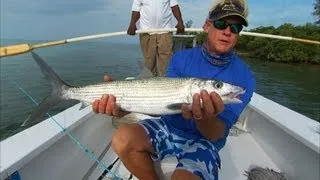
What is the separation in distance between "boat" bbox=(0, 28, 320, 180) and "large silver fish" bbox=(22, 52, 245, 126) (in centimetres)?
32

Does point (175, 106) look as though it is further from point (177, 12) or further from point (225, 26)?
point (177, 12)

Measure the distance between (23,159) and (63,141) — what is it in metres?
0.90

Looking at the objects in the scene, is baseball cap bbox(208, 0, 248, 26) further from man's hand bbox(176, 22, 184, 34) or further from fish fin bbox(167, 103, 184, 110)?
man's hand bbox(176, 22, 184, 34)

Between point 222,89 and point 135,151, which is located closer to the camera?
point 222,89

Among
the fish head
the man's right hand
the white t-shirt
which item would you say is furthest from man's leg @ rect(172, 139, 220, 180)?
the white t-shirt

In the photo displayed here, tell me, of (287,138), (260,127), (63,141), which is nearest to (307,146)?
(287,138)

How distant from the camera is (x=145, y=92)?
311cm

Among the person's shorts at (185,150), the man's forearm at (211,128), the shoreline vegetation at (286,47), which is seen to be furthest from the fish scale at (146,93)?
the shoreline vegetation at (286,47)

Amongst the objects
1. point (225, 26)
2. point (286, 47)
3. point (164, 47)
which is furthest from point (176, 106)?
point (286, 47)

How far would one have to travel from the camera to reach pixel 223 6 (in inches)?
136

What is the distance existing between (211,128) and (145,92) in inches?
23.0

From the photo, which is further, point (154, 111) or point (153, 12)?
point (153, 12)

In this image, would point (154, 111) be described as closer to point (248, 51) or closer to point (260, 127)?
point (260, 127)

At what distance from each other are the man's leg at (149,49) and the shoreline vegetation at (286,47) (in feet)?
146
